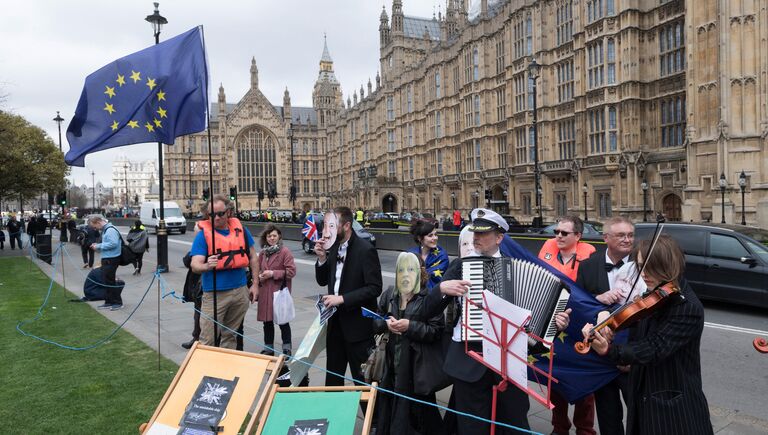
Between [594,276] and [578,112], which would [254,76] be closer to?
[578,112]

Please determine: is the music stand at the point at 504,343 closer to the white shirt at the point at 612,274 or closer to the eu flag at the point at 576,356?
the eu flag at the point at 576,356

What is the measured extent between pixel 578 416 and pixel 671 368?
163 cm

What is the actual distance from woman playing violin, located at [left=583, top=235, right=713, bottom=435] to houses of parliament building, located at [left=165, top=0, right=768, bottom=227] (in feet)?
65.1

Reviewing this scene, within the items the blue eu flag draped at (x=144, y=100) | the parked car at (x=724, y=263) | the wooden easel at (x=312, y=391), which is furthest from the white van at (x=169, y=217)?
the wooden easel at (x=312, y=391)

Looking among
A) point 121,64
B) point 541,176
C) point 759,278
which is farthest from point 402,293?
point 541,176

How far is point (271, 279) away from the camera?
7.23 m

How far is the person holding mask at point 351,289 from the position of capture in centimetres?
493

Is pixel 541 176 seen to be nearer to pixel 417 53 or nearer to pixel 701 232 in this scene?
pixel 701 232

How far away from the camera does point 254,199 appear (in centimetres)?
9500

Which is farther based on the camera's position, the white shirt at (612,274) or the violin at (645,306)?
the white shirt at (612,274)

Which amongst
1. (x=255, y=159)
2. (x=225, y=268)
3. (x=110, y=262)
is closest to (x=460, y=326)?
(x=225, y=268)

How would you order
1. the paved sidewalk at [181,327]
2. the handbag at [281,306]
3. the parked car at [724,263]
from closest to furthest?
1. the paved sidewalk at [181,327]
2. the handbag at [281,306]
3. the parked car at [724,263]

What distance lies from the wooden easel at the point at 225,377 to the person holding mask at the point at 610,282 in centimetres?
254

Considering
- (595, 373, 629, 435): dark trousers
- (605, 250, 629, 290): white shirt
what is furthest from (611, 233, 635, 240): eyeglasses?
(595, 373, 629, 435): dark trousers
